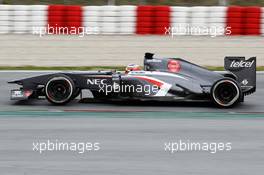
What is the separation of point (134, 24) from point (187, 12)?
1.75 metres

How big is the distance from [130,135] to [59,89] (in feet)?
7.59

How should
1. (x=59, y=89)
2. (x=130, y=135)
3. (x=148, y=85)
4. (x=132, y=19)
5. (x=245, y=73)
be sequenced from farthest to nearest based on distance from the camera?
(x=132, y=19) < (x=245, y=73) < (x=59, y=89) < (x=148, y=85) < (x=130, y=135)

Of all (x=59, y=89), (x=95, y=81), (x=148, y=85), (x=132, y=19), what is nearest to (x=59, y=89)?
(x=59, y=89)

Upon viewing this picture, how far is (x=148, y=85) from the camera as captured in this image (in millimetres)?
10102

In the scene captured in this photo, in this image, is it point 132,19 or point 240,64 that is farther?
point 132,19

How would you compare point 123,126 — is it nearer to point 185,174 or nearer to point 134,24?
point 185,174

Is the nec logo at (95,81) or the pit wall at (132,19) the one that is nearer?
the nec logo at (95,81)

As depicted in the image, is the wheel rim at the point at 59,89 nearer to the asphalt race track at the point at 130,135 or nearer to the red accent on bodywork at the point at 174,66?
the asphalt race track at the point at 130,135

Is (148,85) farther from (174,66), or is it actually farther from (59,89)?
(59,89)

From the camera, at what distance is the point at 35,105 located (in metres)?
10.4

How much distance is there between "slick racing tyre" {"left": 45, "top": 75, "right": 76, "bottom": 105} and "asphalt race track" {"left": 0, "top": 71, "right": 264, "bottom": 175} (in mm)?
132

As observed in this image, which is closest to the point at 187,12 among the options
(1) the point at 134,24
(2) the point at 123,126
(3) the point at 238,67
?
(1) the point at 134,24

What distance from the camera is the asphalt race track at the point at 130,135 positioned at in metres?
6.92

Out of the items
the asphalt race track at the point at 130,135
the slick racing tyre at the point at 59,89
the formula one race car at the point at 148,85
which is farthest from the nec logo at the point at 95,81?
the asphalt race track at the point at 130,135
